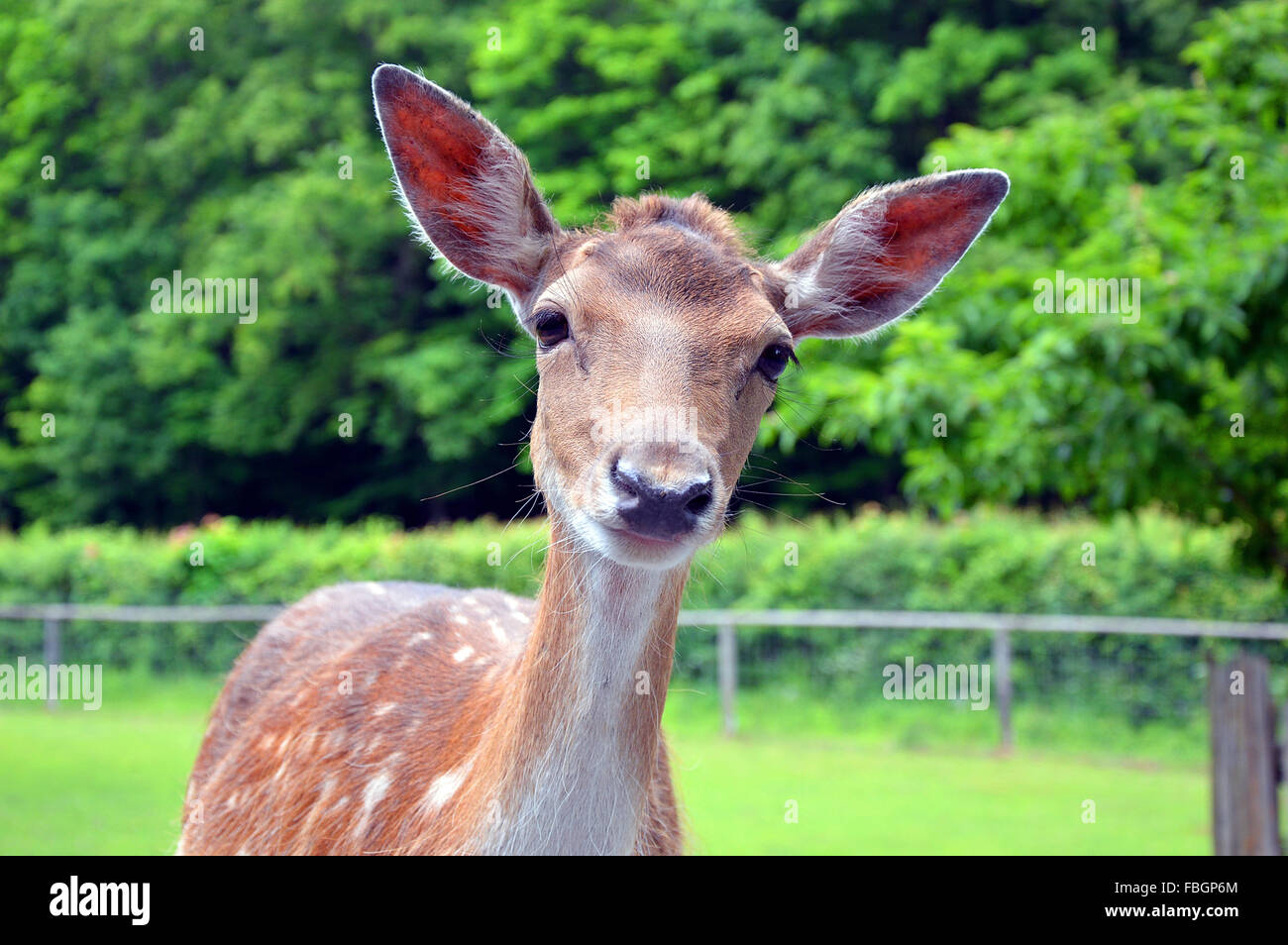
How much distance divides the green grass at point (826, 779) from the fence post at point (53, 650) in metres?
0.35

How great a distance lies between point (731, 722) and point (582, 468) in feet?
38.1

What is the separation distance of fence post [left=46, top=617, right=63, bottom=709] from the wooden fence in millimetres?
12

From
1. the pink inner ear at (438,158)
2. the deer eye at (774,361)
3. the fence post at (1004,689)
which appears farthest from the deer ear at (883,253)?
the fence post at (1004,689)

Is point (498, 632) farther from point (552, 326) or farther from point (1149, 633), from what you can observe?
point (1149, 633)

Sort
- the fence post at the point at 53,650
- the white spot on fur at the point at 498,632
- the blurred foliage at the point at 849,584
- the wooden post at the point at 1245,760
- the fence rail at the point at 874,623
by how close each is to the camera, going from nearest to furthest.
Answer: the white spot on fur at the point at 498,632
the wooden post at the point at 1245,760
the fence rail at the point at 874,623
the blurred foliage at the point at 849,584
the fence post at the point at 53,650

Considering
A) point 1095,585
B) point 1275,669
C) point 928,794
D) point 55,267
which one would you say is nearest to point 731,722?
point 928,794

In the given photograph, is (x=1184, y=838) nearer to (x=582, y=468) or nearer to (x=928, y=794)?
(x=928, y=794)

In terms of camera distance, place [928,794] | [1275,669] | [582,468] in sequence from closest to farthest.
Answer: [582,468] < [928,794] < [1275,669]

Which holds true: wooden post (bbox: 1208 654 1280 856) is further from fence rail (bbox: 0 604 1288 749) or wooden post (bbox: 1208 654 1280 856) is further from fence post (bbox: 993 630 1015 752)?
fence post (bbox: 993 630 1015 752)

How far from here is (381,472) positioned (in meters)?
29.0

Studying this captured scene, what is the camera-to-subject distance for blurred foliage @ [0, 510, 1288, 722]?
12953 mm

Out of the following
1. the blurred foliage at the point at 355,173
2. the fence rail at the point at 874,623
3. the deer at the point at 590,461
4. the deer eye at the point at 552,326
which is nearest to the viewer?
the deer at the point at 590,461

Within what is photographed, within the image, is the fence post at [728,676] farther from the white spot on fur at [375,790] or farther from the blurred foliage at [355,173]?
the white spot on fur at [375,790]

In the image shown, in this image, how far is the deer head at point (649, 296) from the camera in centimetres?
276
